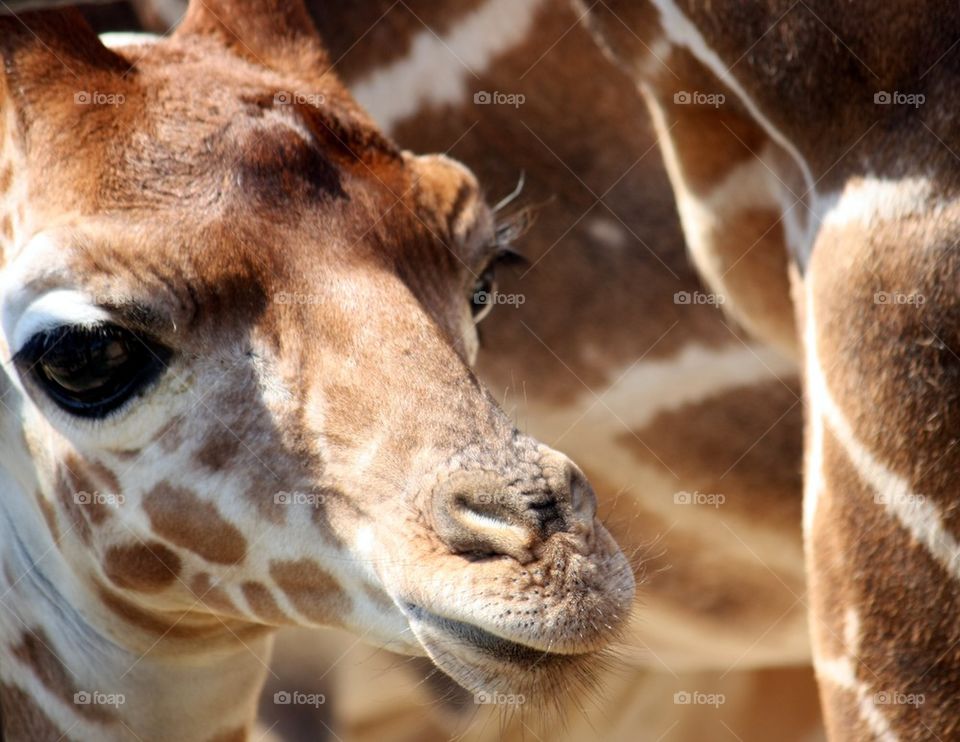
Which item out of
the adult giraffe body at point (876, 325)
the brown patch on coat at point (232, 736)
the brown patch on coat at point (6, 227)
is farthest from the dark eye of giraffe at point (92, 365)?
the adult giraffe body at point (876, 325)

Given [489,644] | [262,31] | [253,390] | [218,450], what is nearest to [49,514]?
[218,450]

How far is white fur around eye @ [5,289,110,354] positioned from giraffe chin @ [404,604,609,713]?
725 millimetres

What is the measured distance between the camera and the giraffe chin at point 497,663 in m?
2.36

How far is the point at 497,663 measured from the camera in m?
2.37

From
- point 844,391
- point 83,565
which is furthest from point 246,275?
point 844,391

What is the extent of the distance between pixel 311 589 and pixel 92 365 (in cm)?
56

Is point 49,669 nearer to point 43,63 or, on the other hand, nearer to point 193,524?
point 193,524

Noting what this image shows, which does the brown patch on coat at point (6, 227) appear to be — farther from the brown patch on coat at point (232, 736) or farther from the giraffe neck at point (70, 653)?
the brown patch on coat at point (232, 736)

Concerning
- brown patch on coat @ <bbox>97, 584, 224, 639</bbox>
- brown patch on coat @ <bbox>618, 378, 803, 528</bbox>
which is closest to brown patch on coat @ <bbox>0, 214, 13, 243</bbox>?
brown patch on coat @ <bbox>97, 584, 224, 639</bbox>

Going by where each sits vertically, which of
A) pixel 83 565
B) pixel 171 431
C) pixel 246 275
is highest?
pixel 246 275

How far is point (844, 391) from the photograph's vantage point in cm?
296

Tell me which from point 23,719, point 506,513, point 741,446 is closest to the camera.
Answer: point 506,513

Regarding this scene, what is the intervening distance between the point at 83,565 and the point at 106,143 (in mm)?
820

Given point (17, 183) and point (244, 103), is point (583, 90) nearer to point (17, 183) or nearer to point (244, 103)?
point (244, 103)
